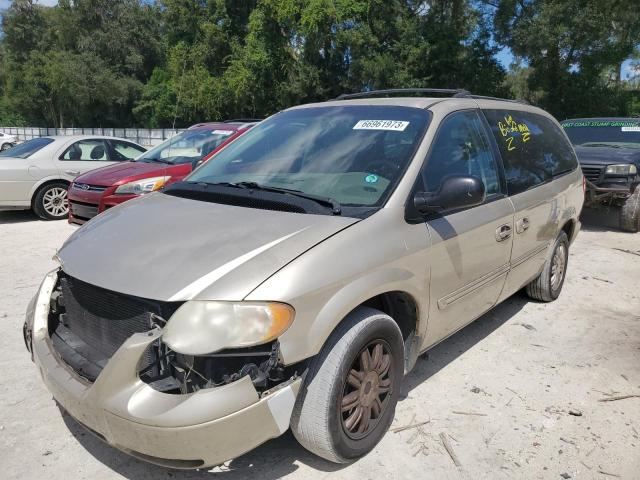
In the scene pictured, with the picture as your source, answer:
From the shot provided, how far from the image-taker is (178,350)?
6.68 feet

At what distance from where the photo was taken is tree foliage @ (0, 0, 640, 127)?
24312 mm

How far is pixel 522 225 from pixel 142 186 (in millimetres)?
5083

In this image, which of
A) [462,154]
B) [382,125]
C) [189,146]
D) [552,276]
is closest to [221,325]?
[382,125]

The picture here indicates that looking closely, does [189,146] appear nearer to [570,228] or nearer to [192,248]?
[570,228]

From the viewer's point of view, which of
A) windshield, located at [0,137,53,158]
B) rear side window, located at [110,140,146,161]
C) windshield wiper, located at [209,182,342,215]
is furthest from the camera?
rear side window, located at [110,140,146,161]

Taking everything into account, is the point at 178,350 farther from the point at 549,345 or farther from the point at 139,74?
the point at 139,74

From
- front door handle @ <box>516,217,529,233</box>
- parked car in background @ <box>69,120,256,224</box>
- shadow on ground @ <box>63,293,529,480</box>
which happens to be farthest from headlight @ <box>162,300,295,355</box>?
parked car in background @ <box>69,120,256,224</box>

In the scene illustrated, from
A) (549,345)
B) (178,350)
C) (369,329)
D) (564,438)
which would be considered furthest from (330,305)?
(549,345)

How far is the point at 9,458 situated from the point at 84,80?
155 feet

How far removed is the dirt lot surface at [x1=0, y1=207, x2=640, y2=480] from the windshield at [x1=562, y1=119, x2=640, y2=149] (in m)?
5.30

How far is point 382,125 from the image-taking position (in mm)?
3271

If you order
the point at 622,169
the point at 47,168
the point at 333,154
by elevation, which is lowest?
the point at 47,168

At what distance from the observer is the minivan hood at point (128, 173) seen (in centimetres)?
717

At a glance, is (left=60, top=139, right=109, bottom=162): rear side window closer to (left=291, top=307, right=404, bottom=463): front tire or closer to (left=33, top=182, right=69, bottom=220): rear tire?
(left=33, top=182, right=69, bottom=220): rear tire
